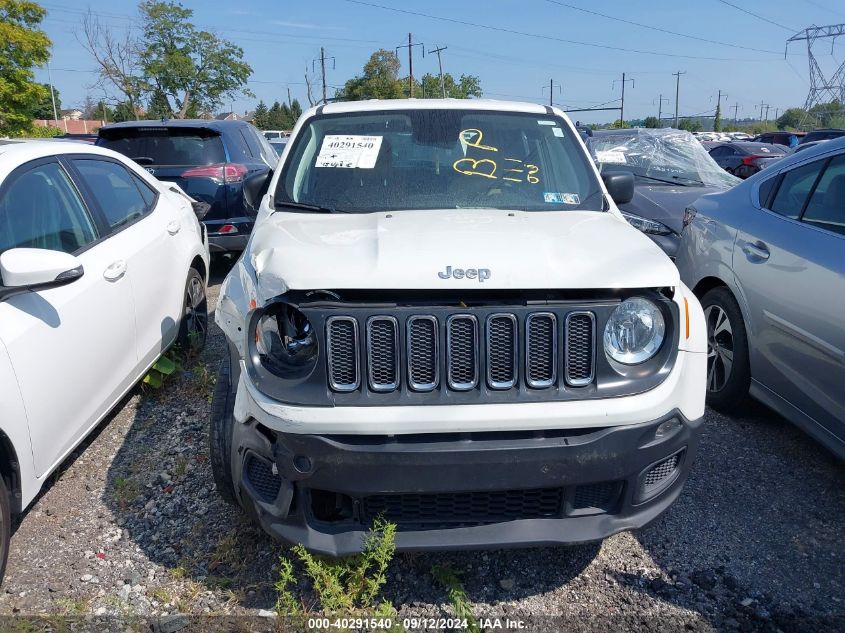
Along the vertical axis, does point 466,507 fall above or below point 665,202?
below

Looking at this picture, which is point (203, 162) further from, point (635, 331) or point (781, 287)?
point (635, 331)

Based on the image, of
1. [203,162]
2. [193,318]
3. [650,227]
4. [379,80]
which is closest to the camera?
[193,318]

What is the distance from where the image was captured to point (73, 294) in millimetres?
3240

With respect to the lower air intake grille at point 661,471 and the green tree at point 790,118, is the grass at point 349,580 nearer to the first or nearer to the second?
the lower air intake grille at point 661,471

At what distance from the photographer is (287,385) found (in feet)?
7.79

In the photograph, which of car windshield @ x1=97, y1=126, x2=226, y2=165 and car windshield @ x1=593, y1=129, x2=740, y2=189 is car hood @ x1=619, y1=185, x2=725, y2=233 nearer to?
car windshield @ x1=593, y1=129, x2=740, y2=189

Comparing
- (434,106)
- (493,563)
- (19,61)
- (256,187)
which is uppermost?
(19,61)

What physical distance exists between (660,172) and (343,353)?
675 cm

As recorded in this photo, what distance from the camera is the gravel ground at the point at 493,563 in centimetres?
263

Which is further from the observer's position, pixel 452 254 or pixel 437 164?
pixel 437 164

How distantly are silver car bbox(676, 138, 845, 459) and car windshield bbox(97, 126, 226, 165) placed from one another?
503 cm

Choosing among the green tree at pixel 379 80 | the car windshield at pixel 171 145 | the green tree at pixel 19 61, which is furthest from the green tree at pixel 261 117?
the car windshield at pixel 171 145

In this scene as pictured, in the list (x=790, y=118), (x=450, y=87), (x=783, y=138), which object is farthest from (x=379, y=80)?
(x=790, y=118)

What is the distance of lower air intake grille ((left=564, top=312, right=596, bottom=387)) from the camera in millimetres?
2412
